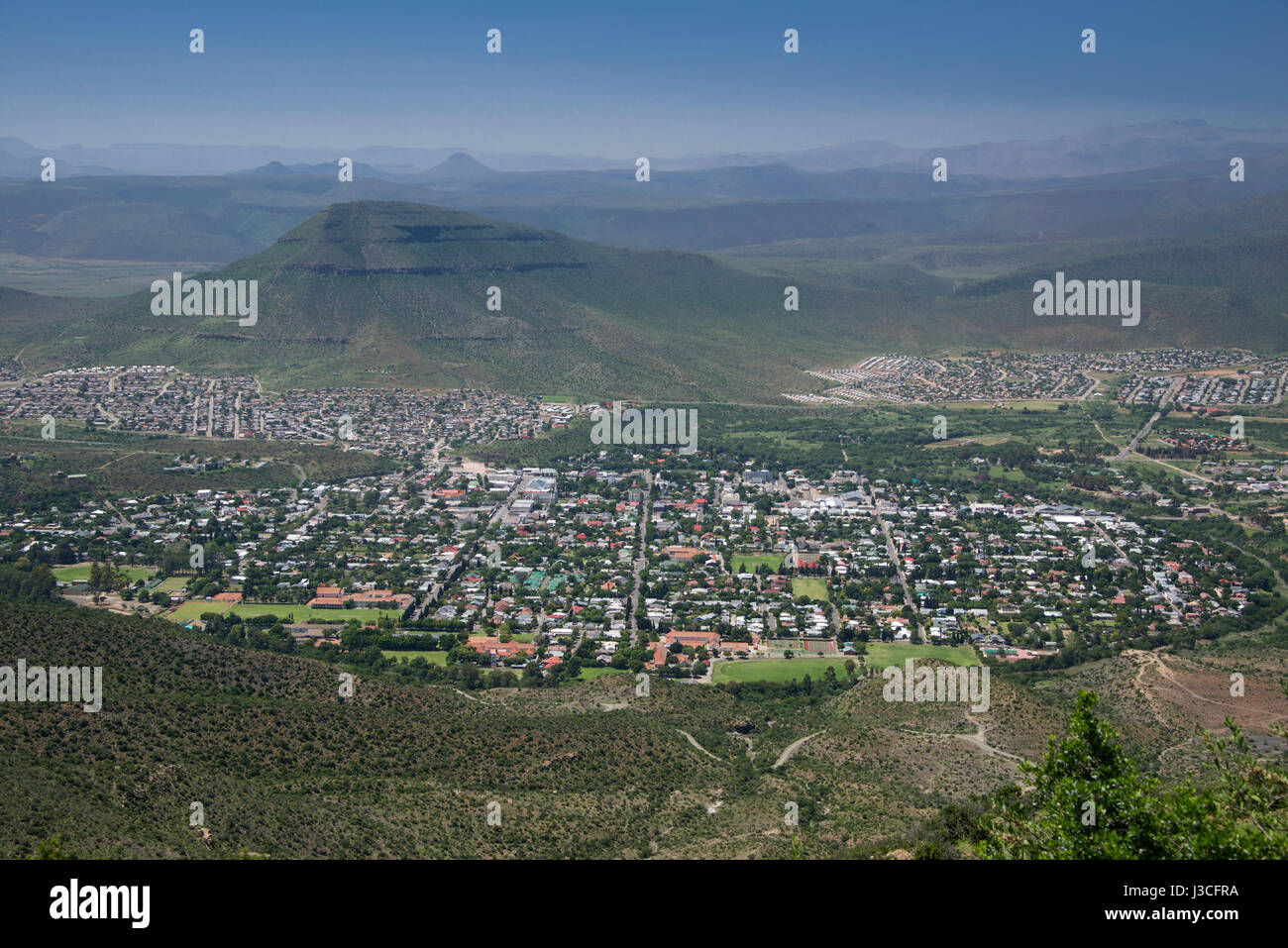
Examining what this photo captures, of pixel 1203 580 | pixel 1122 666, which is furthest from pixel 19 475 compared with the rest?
pixel 1203 580

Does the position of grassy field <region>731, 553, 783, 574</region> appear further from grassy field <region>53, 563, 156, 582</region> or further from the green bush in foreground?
the green bush in foreground

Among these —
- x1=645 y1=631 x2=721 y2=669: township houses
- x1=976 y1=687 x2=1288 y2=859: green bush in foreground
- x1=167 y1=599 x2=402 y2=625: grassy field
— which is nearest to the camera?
x1=976 y1=687 x2=1288 y2=859: green bush in foreground

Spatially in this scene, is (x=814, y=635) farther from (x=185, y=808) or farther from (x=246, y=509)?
(x=246, y=509)

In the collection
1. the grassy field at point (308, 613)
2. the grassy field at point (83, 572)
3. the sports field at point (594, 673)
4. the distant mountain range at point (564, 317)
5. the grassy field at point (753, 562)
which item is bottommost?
the sports field at point (594, 673)

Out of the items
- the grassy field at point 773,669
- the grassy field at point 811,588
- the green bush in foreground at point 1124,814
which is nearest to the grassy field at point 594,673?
the grassy field at point 773,669

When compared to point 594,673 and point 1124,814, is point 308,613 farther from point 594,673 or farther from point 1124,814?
point 1124,814

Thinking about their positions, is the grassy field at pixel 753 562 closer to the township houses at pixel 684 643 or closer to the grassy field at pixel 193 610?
the township houses at pixel 684 643

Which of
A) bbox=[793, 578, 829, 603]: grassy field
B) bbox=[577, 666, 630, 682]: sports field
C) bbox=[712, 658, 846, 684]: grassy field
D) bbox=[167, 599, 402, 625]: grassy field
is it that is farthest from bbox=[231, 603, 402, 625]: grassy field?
bbox=[793, 578, 829, 603]: grassy field
